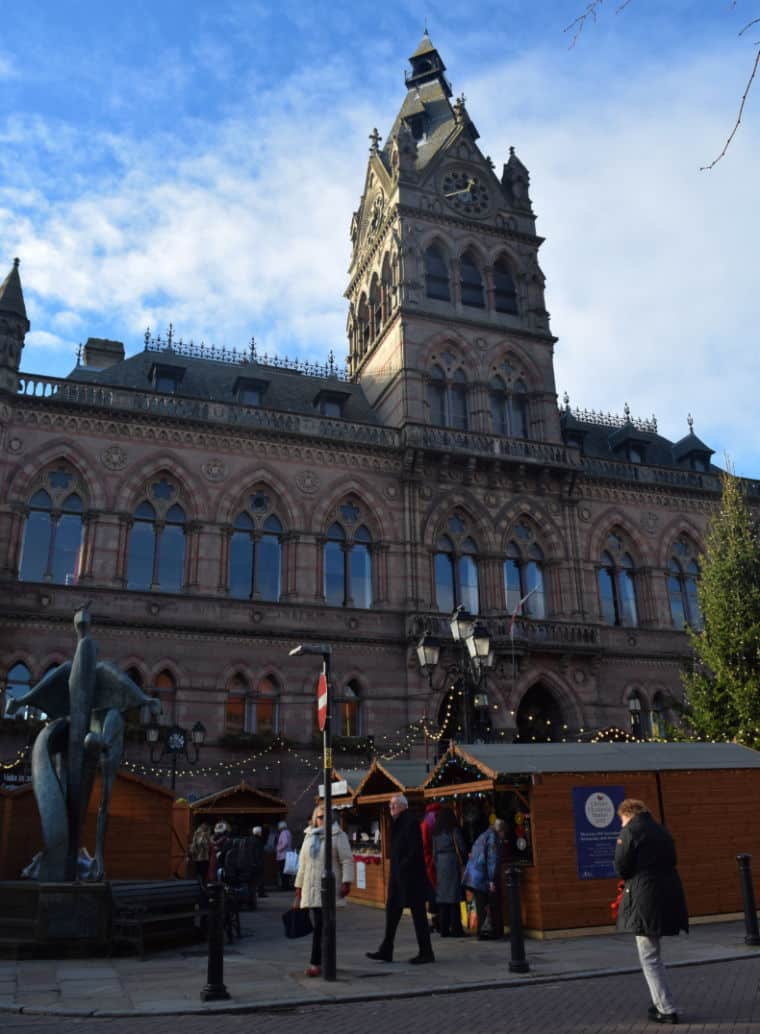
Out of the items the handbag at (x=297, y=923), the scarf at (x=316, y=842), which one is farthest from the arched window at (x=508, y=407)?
the scarf at (x=316, y=842)

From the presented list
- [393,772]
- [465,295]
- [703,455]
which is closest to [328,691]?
[393,772]

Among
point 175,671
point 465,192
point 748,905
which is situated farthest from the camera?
point 465,192

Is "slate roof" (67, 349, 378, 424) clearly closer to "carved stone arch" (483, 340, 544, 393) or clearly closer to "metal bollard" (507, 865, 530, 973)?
"carved stone arch" (483, 340, 544, 393)

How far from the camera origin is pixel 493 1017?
8484 millimetres

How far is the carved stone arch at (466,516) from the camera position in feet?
103

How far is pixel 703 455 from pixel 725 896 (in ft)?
89.4

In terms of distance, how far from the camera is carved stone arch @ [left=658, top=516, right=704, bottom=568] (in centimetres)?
3511

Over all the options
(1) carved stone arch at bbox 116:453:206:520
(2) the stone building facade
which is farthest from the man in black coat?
(1) carved stone arch at bbox 116:453:206:520

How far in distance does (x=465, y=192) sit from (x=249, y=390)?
12697 mm

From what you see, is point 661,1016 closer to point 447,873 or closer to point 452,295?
point 447,873

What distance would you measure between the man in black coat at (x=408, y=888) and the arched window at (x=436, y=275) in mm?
26701

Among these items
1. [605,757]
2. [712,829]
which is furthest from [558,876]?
[712,829]

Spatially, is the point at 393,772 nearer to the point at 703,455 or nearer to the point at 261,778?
the point at 261,778

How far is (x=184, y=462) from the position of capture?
29141mm
